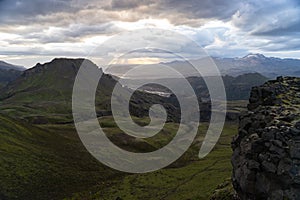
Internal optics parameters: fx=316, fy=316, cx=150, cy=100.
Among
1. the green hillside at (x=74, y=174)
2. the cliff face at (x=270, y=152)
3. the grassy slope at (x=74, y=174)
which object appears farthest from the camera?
the grassy slope at (x=74, y=174)

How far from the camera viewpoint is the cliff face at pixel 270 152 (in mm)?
55906

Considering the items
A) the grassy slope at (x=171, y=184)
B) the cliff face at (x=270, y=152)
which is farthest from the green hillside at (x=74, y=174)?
the cliff face at (x=270, y=152)

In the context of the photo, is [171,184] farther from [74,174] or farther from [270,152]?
[270,152]

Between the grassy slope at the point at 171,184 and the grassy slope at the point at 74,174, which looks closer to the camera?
the grassy slope at the point at 171,184

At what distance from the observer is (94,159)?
496ft

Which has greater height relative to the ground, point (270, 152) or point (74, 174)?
point (270, 152)

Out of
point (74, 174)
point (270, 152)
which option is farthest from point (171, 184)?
point (270, 152)

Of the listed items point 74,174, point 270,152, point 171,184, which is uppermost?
point 270,152

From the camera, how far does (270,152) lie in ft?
197

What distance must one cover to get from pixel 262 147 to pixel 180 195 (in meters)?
47.5

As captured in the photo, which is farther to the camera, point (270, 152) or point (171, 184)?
point (171, 184)

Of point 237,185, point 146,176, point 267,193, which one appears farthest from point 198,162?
point 267,193

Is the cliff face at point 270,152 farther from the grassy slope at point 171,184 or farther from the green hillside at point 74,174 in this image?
the green hillside at point 74,174

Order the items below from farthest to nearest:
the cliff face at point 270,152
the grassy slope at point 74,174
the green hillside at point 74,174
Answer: the grassy slope at point 74,174 < the green hillside at point 74,174 < the cliff face at point 270,152
